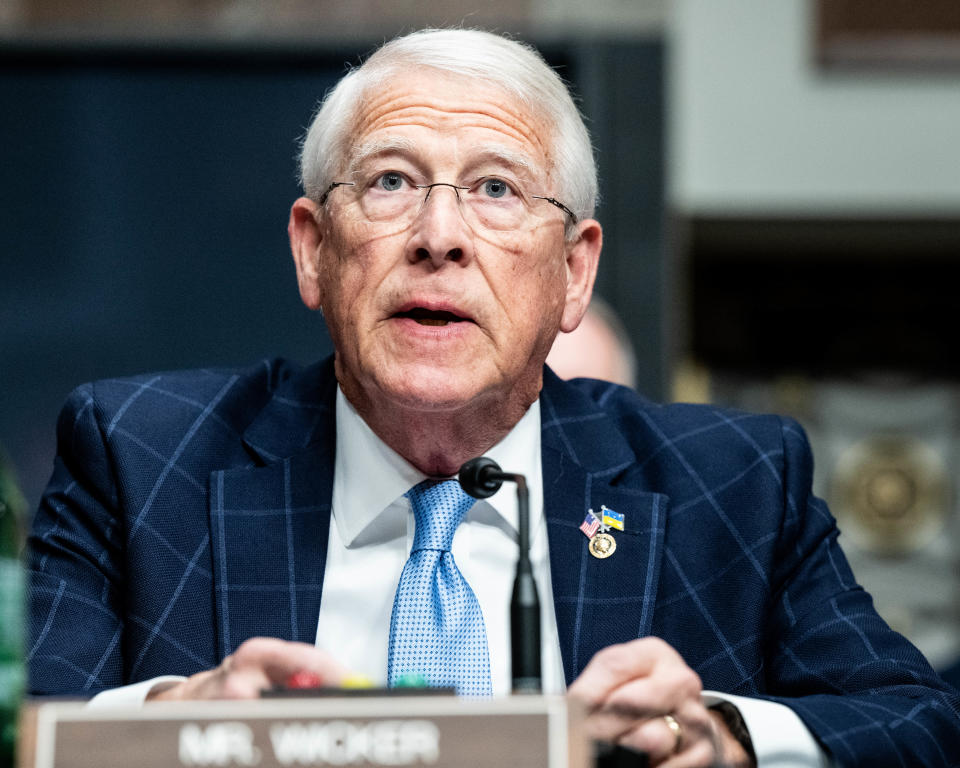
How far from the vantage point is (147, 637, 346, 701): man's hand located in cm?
98

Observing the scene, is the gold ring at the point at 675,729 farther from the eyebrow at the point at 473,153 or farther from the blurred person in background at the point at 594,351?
the blurred person in background at the point at 594,351

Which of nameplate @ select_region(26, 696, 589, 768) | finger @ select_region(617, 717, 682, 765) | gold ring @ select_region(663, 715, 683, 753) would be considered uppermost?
nameplate @ select_region(26, 696, 589, 768)

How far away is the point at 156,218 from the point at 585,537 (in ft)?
6.93

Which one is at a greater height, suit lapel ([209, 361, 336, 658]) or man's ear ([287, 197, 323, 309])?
man's ear ([287, 197, 323, 309])

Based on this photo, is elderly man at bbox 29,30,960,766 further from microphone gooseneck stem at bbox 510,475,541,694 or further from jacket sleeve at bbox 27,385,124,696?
microphone gooseneck stem at bbox 510,475,541,694

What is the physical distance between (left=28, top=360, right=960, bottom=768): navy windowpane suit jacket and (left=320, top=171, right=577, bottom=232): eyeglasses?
1.03 feet

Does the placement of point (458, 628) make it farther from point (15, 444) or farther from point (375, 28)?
point (375, 28)

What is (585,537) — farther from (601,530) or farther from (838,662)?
(838,662)

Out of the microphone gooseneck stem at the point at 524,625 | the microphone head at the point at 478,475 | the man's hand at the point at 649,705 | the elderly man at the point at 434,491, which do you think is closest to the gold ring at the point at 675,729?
the man's hand at the point at 649,705

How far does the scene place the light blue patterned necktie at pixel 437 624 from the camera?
56.8 inches

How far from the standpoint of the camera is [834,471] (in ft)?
20.0

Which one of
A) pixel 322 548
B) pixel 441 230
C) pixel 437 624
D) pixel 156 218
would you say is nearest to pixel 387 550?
pixel 322 548

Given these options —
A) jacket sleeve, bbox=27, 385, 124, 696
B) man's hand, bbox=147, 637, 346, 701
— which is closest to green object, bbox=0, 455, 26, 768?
man's hand, bbox=147, 637, 346, 701

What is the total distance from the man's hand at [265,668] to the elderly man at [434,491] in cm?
45
